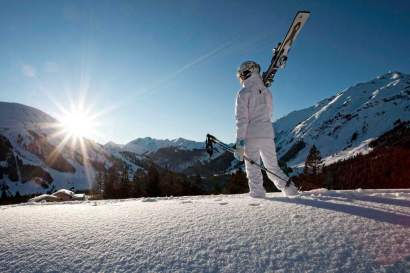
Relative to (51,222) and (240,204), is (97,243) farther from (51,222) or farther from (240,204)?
(240,204)

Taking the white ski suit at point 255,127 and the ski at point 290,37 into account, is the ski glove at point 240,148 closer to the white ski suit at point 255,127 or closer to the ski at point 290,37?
the white ski suit at point 255,127

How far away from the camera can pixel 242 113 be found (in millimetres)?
7895

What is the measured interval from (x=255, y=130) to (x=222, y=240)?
14.4ft

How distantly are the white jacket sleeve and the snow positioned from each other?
9.32ft

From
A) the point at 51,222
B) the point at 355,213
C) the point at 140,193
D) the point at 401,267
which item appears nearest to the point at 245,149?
the point at 355,213

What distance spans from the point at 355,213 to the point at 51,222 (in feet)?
14.7

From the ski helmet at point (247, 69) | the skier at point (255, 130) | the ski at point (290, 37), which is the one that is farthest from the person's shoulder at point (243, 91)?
the ski at point (290, 37)

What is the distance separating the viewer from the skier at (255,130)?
780cm

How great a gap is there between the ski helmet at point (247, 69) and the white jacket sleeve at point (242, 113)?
0.58m

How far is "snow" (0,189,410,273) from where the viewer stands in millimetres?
3352

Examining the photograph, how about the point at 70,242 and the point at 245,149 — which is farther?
the point at 245,149

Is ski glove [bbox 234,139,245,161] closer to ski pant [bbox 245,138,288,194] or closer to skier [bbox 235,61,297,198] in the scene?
skier [bbox 235,61,297,198]

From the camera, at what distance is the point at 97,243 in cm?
401

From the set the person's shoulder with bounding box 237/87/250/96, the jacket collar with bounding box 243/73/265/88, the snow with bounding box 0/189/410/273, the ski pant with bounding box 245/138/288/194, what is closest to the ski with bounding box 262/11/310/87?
the jacket collar with bounding box 243/73/265/88
